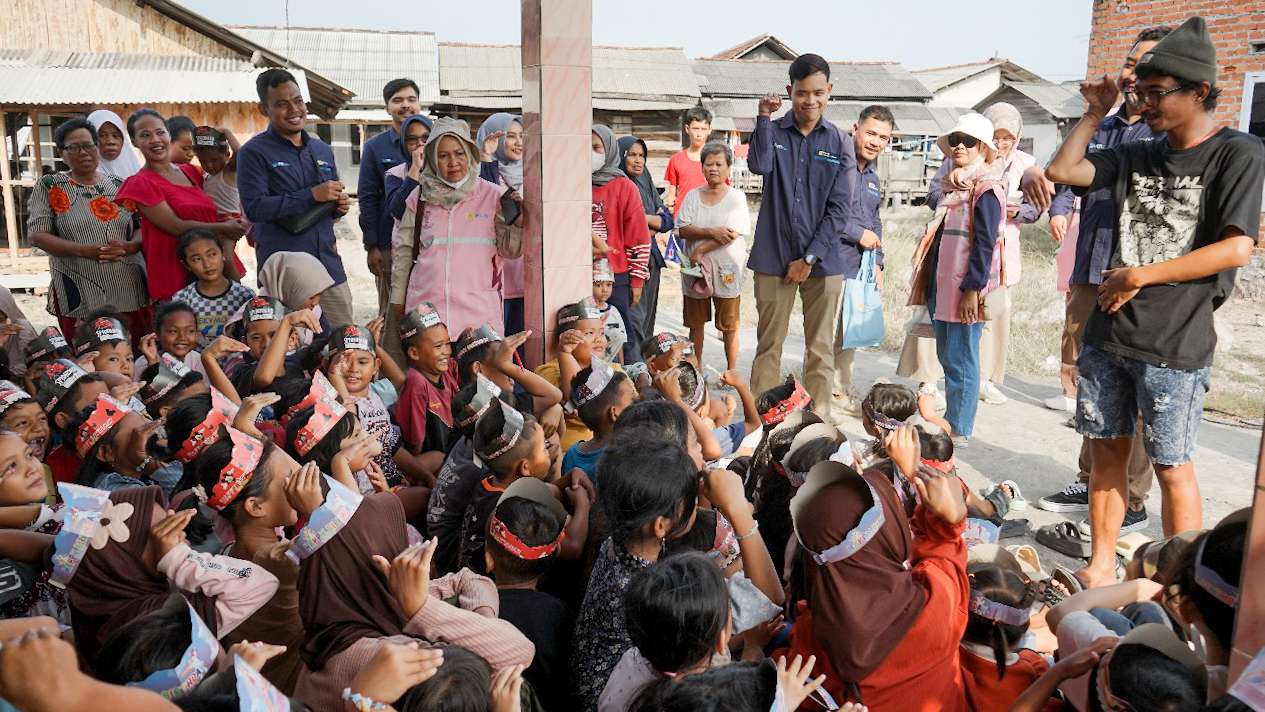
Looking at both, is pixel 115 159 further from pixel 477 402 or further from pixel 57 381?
pixel 477 402

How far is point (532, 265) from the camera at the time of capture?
443 centimetres

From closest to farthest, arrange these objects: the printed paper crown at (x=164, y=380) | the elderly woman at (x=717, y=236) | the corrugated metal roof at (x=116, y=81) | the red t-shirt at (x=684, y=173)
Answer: the printed paper crown at (x=164, y=380), the elderly woman at (x=717, y=236), the red t-shirt at (x=684, y=173), the corrugated metal roof at (x=116, y=81)

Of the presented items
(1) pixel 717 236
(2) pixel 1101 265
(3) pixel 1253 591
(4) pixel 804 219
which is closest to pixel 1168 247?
(2) pixel 1101 265

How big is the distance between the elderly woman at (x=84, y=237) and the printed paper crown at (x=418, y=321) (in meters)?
1.97

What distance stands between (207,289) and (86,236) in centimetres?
107

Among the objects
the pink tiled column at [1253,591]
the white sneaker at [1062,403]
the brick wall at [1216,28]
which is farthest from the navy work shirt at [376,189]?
the brick wall at [1216,28]

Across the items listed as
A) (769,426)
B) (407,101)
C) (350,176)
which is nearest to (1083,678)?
(769,426)

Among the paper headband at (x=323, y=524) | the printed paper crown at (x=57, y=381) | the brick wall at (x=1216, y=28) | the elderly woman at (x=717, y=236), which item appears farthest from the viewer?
the brick wall at (x=1216, y=28)

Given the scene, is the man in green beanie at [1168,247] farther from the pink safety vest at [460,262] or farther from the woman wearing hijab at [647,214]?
the woman wearing hijab at [647,214]

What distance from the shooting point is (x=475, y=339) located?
4141mm

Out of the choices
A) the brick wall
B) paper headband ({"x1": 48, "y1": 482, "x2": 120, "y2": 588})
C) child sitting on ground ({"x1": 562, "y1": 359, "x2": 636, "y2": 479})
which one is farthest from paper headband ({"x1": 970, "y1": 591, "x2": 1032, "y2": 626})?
the brick wall

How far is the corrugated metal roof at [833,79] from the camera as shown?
26.0 metres

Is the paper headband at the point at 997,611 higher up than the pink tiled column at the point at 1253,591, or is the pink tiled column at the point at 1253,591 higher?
the pink tiled column at the point at 1253,591

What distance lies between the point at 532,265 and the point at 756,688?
3.12 m
